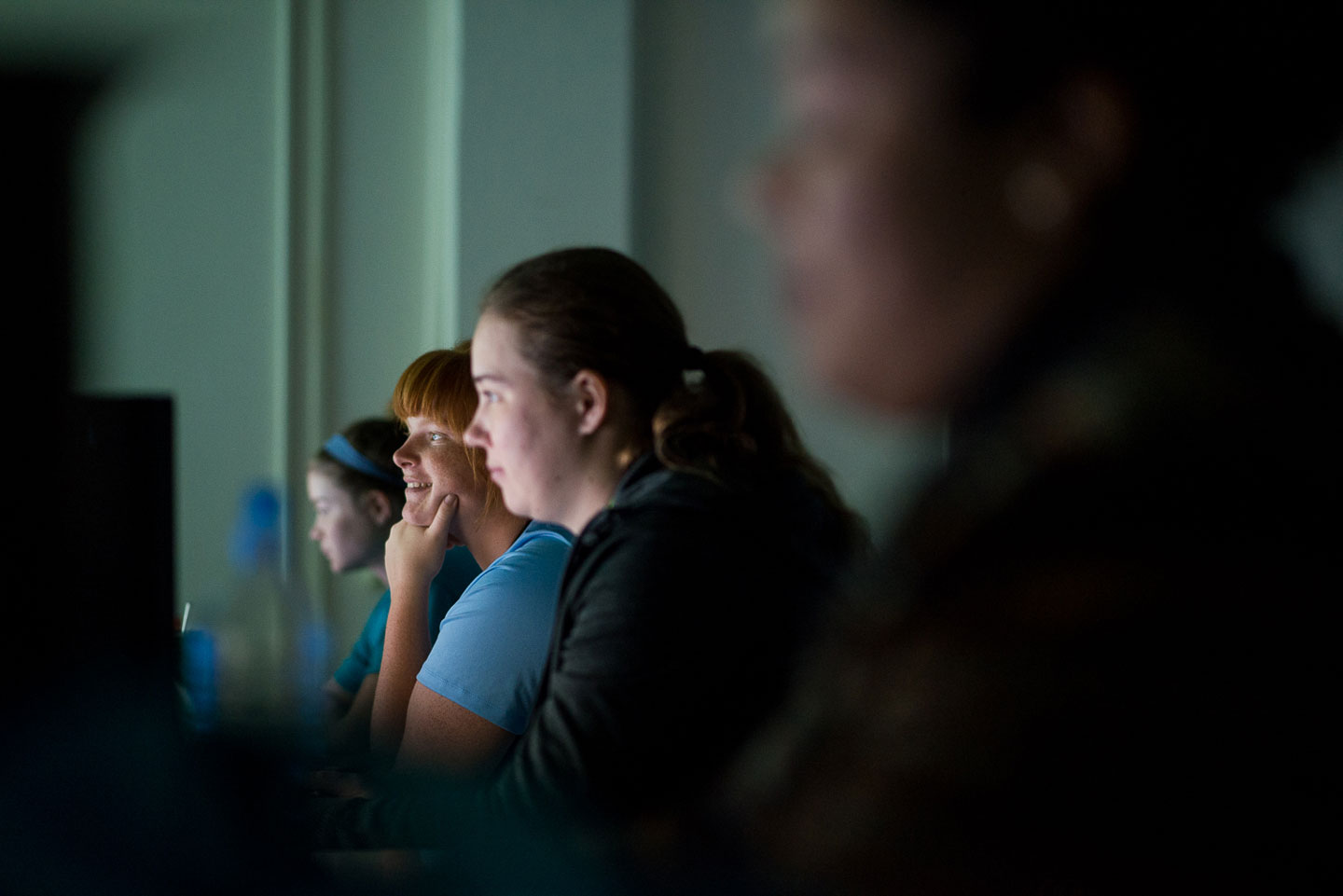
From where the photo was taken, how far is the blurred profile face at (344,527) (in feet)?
6.56

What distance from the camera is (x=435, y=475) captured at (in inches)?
53.3

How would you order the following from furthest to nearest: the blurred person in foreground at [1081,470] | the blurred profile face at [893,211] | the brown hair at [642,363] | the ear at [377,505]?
1. the ear at [377,505]
2. the brown hair at [642,363]
3. the blurred profile face at [893,211]
4. the blurred person in foreground at [1081,470]

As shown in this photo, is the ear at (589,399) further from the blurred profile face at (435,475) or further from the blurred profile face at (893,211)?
the blurred profile face at (893,211)

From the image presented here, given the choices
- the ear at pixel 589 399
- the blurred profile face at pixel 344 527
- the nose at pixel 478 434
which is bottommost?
the blurred profile face at pixel 344 527

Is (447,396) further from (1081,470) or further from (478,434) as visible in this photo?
(1081,470)

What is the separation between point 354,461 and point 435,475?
0.73 metres

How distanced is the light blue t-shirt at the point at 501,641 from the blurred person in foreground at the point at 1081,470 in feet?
2.18

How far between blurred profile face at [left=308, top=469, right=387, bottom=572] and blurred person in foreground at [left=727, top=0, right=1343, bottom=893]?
1.57 metres

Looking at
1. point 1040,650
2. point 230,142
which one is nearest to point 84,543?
point 1040,650

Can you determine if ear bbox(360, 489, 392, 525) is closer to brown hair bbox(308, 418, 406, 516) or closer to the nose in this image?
brown hair bbox(308, 418, 406, 516)

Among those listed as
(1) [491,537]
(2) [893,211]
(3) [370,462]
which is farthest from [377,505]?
(2) [893,211]

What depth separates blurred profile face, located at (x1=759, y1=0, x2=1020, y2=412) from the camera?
502 millimetres

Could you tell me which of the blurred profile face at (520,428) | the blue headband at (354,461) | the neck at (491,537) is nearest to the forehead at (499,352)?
the blurred profile face at (520,428)

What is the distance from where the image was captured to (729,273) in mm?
2889
